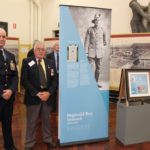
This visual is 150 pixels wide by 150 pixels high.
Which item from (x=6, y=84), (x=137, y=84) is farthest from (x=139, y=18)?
(x=6, y=84)

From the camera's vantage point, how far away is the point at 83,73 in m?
3.50

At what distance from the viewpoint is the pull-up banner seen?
3377 mm

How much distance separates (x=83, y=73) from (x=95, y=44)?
44 centimetres

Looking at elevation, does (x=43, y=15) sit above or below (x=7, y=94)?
above

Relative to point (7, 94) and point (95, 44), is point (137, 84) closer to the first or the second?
point (95, 44)

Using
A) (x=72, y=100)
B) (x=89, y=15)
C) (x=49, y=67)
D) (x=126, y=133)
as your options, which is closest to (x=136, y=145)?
(x=126, y=133)

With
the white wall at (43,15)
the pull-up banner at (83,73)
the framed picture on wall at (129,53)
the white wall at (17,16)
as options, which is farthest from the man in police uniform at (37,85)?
the white wall at (17,16)

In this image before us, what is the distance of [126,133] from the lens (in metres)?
3.63

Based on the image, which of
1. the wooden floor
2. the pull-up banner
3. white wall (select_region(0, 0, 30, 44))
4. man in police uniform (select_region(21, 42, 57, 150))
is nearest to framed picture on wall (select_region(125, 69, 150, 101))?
the pull-up banner

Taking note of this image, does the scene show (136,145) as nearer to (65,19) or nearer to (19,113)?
(65,19)

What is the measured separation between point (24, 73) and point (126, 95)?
1.44 metres

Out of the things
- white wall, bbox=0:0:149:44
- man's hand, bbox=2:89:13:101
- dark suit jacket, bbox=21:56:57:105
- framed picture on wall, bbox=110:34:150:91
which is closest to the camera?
man's hand, bbox=2:89:13:101

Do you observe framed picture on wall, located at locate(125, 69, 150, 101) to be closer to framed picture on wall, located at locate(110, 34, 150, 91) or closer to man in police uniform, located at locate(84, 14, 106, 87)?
man in police uniform, located at locate(84, 14, 106, 87)

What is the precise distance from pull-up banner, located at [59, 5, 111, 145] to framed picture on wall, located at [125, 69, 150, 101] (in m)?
0.32
